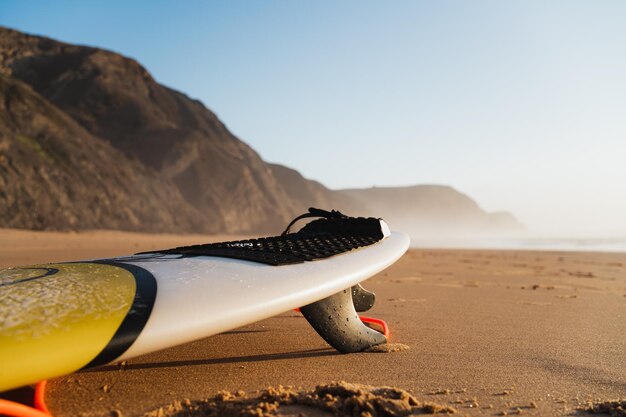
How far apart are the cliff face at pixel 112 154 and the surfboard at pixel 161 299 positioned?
66.0 feet

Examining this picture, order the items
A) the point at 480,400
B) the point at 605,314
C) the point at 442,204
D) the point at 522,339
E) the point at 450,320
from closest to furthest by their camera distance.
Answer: the point at 480,400 → the point at 522,339 → the point at 450,320 → the point at 605,314 → the point at 442,204

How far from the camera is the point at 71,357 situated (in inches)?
41.3

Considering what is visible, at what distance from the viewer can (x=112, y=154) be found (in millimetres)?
29391

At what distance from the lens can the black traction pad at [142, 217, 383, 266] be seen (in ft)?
6.03

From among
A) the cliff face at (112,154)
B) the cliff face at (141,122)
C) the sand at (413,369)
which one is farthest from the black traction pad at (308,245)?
the cliff face at (141,122)

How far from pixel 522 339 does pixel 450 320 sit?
0.55 meters

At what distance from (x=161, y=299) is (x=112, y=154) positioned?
100 ft

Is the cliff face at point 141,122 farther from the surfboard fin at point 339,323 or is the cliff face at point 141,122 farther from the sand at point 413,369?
the surfboard fin at point 339,323

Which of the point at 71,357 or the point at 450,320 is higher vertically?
the point at 71,357

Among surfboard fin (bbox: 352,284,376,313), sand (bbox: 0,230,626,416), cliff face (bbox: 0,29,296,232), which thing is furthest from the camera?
cliff face (bbox: 0,29,296,232)

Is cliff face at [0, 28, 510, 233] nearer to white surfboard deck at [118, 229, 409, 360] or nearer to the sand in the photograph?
the sand

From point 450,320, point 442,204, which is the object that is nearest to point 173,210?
point 450,320

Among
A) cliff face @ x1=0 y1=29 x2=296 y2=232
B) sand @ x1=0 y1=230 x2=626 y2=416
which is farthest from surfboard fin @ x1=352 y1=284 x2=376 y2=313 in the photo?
cliff face @ x1=0 y1=29 x2=296 y2=232

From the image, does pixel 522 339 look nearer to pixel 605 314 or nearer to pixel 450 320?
pixel 450 320
